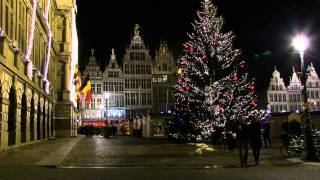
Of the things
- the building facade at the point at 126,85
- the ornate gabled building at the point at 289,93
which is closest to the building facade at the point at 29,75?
the building facade at the point at 126,85

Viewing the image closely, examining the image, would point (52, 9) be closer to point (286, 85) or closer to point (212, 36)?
point (212, 36)

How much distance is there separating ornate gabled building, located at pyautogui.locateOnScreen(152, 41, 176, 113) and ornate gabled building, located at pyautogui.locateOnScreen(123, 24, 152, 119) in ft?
5.07

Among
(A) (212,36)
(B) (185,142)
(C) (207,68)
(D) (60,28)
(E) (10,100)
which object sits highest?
(D) (60,28)

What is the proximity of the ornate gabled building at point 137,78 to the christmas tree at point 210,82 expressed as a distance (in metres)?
58.6

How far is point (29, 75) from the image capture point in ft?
97.9

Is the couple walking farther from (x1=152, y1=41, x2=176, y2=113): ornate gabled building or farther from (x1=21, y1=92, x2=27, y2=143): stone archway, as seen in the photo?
(x1=152, y1=41, x2=176, y2=113): ornate gabled building

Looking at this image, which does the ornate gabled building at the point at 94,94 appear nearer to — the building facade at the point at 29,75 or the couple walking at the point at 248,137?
the building facade at the point at 29,75

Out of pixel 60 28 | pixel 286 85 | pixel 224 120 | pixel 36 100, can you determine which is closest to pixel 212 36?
pixel 224 120

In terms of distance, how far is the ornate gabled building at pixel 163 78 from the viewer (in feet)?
315

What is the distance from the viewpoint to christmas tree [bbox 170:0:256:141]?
1340 inches

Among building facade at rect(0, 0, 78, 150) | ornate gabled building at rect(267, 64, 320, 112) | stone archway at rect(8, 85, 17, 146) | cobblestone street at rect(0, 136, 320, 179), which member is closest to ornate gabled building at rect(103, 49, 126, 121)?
ornate gabled building at rect(267, 64, 320, 112)

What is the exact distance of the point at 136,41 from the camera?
93.1 metres

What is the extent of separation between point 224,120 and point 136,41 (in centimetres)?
6115

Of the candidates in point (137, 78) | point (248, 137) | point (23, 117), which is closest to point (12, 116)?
point (23, 117)
